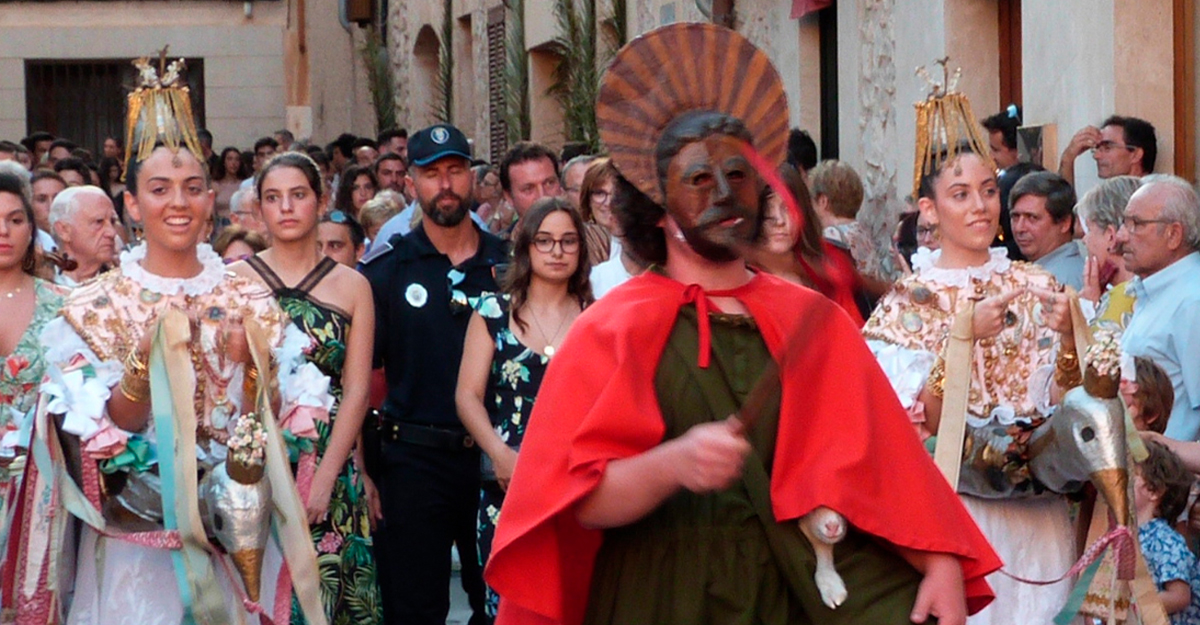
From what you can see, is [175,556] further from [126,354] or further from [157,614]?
[126,354]

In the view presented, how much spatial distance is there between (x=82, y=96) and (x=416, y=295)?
2044 centimetres

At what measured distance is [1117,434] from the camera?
5441 millimetres

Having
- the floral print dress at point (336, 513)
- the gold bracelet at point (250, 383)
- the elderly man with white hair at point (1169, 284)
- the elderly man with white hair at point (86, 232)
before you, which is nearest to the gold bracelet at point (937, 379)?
the elderly man with white hair at point (1169, 284)

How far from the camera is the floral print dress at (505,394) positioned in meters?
6.89

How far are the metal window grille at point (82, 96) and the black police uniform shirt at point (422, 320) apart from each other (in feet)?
64.1

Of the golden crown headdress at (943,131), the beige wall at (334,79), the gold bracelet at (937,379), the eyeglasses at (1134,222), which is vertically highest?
the beige wall at (334,79)

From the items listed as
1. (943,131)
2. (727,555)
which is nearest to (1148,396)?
(943,131)

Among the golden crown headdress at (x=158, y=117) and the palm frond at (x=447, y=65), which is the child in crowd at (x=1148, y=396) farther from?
the palm frond at (x=447, y=65)

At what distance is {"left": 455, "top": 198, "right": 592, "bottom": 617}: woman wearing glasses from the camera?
6887 mm

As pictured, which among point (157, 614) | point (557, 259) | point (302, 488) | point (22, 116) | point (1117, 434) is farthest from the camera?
point (22, 116)

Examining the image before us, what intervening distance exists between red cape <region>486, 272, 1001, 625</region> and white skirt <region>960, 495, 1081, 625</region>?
7.71ft

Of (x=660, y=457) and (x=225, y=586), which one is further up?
(x=660, y=457)

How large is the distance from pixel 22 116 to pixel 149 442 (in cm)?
2123

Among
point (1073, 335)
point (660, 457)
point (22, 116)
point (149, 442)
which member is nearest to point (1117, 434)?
point (1073, 335)
